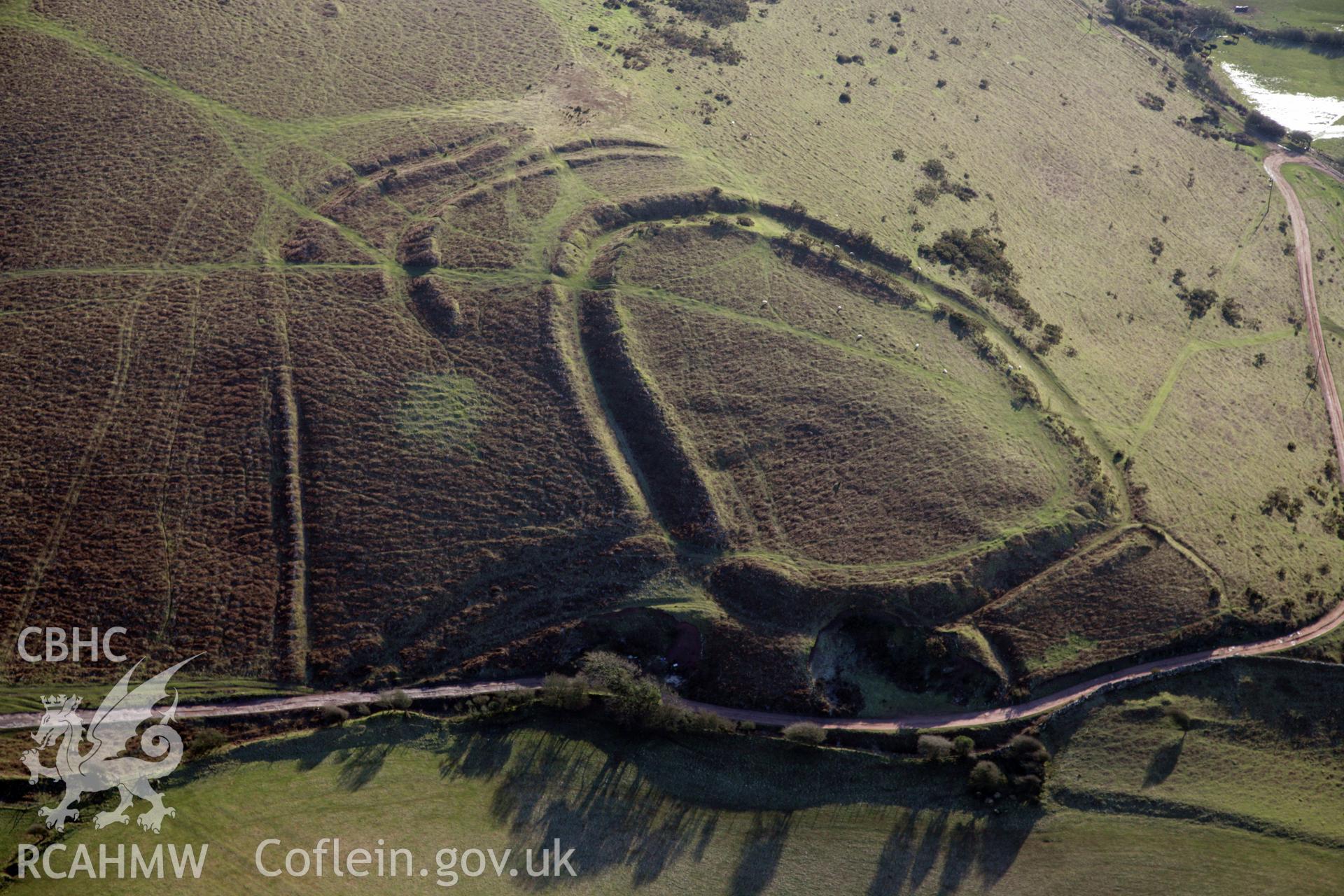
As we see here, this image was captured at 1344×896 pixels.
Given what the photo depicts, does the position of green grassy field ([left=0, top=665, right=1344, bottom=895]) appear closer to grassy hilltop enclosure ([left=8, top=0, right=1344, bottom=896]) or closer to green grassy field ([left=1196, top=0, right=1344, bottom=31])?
grassy hilltop enclosure ([left=8, top=0, right=1344, bottom=896])

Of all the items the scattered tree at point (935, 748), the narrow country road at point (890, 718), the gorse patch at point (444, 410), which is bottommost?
the scattered tree at point (935, 748)

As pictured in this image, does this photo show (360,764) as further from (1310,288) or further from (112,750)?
(1310,288)

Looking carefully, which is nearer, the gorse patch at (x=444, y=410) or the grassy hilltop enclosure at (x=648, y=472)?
the grassy hilltop enclosure at (x=648, y=472)

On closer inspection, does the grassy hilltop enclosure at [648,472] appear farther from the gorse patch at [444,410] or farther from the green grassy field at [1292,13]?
the green grassy field at [1292,13]

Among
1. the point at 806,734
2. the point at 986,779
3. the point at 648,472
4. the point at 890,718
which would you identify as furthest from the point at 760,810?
the point at 648,472

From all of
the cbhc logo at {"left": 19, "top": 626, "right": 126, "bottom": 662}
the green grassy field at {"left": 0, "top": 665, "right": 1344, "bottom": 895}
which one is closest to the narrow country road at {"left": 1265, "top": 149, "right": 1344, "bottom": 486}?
the green grassy field at {"left": 0, "top": 665, "right": 1344, "bottom": 895}

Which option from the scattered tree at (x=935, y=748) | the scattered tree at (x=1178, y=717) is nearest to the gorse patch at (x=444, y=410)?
the scattered tree at (x=935, y=748)

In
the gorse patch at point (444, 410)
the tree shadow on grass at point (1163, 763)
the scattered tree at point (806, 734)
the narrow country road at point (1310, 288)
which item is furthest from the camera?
the narrow country road at point (1310, 288)
